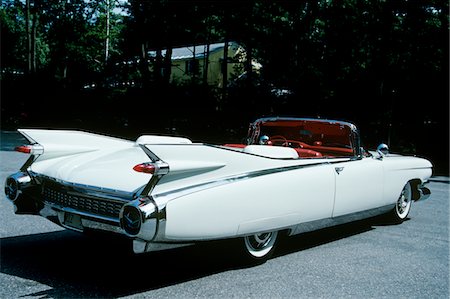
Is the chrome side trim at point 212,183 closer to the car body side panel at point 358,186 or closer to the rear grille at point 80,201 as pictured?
the rear grille at point 80,201

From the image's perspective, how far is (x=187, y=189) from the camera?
3539 mm

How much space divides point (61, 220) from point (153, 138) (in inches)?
55.0

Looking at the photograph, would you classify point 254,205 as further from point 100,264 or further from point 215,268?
point 100,264

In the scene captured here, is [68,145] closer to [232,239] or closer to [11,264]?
[11,264]

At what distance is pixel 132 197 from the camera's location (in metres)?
3.51

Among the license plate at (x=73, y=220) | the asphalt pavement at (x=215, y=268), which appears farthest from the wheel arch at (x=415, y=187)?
the license plate at (x=73, y=220)

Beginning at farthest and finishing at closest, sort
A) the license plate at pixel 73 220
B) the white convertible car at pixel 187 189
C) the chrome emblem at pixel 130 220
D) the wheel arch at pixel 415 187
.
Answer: the wheel arch at pixel 415 187 → the license plate at pixel 73 220 → the white convertible car at pixel 187 189 → the chrome emblem at pixel 130 220

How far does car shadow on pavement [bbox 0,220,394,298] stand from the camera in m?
3.63

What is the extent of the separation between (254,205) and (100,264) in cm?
137

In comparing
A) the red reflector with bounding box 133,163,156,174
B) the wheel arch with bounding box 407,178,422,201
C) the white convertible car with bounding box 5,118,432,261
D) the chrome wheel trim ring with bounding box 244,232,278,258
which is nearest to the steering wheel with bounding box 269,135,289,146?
the white convertible car with bounding box 5,118,432,261

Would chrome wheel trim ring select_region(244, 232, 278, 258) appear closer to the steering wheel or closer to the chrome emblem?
the chrome emblem

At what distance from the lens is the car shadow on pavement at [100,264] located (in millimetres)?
3631

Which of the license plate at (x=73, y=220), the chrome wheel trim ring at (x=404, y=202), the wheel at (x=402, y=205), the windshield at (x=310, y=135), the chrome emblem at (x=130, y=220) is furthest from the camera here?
the chrome wheel trim ring at (x=404, y=202)

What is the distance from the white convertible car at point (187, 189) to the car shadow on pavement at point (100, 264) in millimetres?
307
